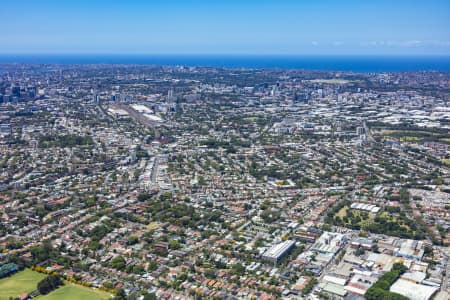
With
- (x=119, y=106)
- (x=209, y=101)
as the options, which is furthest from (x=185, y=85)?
(x=119, y=106)

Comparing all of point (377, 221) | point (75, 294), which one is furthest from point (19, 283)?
point (377, 221)

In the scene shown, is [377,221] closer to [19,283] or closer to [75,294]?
[75,294]

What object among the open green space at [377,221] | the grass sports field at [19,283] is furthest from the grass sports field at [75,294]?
the open green space at [377,221]

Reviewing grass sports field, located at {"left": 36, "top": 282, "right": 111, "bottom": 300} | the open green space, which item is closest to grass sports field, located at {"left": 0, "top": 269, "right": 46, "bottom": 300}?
grass sports field, located at {"left": 36, "top": 282, "right": 111, "bottom": 300}

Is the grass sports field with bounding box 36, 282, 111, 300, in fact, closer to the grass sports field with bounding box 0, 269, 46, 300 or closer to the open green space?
the grass sports field with bounding box 0, 269, 46, 300

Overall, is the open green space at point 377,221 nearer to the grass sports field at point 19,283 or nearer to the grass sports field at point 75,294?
the grass sports field at point 75,294

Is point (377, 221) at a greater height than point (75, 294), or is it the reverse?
point (377, 221)
